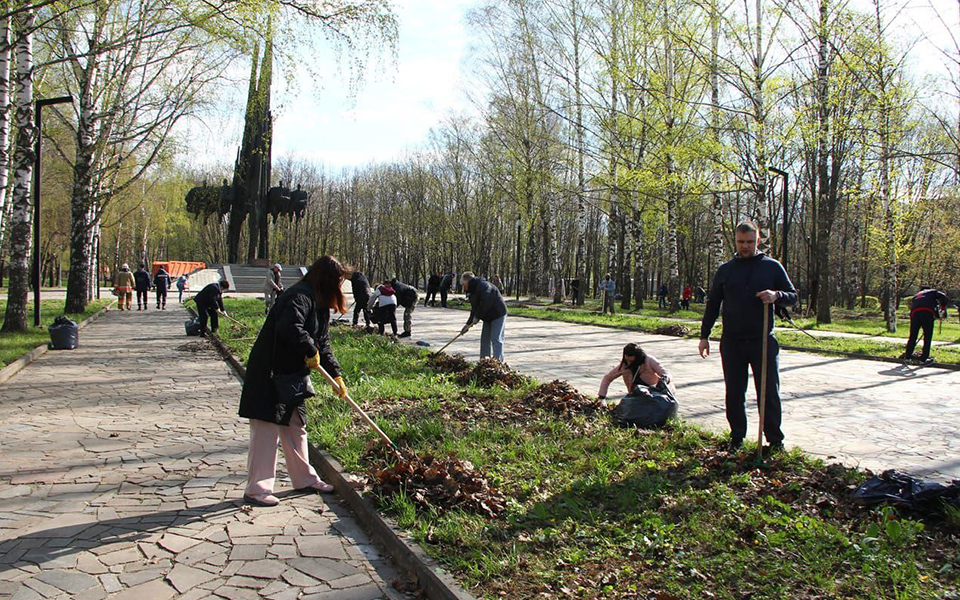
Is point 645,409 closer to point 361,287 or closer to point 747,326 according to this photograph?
point 747,326

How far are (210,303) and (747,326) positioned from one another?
14.6 metres

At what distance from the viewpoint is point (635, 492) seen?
4629mm

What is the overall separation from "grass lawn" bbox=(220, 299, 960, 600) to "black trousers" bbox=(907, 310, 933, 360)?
9260 mm

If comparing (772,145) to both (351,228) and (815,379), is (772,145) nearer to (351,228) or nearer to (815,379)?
(815,379)

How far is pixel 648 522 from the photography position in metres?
4.06

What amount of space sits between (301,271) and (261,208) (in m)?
5.53

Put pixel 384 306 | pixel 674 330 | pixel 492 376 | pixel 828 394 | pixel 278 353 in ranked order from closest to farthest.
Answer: pixel 278 353
pixel 492 376
pixel 828 394
pixel 384 306
pixel 674 330

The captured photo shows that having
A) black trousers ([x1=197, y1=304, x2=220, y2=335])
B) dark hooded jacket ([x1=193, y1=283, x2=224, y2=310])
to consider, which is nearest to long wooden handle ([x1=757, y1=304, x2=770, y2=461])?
dark hooded jacket ([x1=193, y1=283, x2=224, y2=310])

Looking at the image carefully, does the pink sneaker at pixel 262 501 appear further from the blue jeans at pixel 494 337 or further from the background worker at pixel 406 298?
the background worker at pixel 406 298

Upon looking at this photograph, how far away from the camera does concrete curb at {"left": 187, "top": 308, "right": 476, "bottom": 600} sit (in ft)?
11.3

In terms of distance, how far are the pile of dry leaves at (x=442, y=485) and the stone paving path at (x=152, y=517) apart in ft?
1.40

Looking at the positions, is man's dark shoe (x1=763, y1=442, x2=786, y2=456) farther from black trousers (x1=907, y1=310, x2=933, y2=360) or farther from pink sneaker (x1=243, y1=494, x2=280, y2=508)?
black trousers (x1=907, y1=310, x2=933, y2=360)

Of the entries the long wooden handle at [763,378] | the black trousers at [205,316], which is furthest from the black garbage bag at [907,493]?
the black trousers at [205,316]

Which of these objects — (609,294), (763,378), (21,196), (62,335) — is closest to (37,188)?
(21,196)
